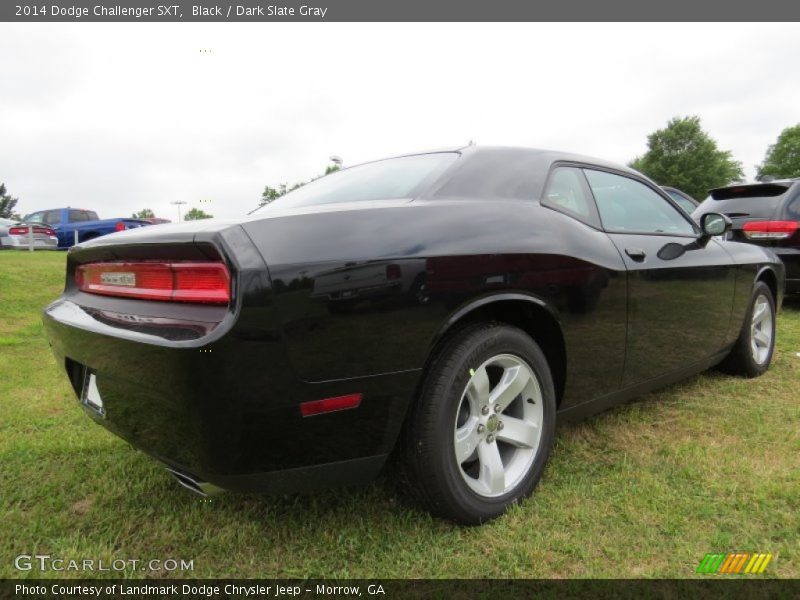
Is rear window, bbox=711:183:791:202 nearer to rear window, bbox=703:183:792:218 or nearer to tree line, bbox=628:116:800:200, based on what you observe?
rear window, bbox=703:183:792:218

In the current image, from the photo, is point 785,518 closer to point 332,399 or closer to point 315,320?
point 332,399

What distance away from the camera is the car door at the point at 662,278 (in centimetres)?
246

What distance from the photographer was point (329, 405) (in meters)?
1.51

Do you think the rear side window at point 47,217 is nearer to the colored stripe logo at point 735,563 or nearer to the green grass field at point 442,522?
the green grass field at point 442,522

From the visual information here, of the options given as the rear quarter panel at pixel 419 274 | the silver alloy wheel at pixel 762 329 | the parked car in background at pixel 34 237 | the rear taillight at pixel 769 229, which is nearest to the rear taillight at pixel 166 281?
the rear quarter panel at pixel 419 274

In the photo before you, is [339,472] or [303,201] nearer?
[339,472]

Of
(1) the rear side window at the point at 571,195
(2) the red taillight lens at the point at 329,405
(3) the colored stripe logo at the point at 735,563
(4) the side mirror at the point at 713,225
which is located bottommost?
(3) the colored stripe logo at the point at 735,563

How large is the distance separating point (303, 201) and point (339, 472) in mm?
1239

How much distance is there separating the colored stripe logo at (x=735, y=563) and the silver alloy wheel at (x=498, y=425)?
621 mm

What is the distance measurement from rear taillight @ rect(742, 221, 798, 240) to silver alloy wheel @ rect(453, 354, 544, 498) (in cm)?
493

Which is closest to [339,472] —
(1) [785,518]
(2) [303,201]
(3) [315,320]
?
(3) [315,320]

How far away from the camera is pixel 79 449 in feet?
8.23

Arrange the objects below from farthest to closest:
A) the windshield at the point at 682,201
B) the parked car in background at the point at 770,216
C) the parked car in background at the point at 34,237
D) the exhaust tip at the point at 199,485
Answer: the parked car in background at the point at 34,237 → the windshield at the point at 682,201 → the parked car in background at the point at 770,216 → the exhaust tip at the point at 199,485

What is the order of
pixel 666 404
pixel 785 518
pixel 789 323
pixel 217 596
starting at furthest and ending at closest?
pixel 789 323 → pixel 666 404 → pixel 785 518 → pixel 217 596
